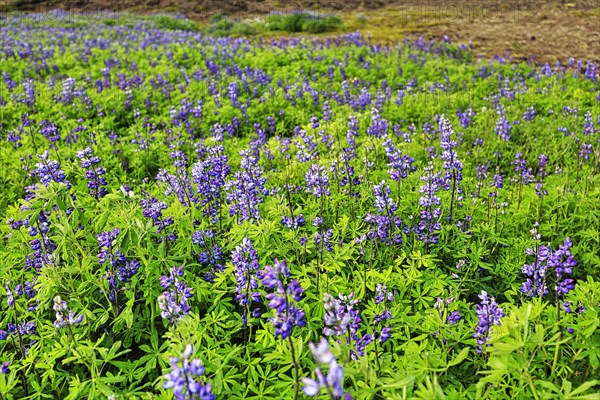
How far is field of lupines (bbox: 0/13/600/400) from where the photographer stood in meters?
2.31

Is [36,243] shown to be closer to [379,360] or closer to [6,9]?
[379,360]

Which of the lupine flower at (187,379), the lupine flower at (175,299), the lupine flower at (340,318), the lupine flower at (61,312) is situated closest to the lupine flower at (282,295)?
the lupine flower at (340,318)

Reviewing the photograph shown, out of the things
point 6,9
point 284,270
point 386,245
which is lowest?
point 386,245

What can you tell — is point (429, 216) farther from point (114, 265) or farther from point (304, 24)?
point (304, 24)

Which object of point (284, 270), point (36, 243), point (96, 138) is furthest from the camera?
point (96, 138)

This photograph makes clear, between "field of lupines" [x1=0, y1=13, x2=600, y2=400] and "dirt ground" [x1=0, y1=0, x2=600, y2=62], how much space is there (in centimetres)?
542

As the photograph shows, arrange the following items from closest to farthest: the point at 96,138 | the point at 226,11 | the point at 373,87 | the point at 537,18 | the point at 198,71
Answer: the point at 96,138 → the point at 373,87 → the point at 198,71 → the point at 537,18 → the point at 226,11

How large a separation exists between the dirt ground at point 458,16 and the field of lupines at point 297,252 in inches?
213

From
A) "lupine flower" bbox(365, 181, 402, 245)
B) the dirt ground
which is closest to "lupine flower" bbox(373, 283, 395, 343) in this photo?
"lupine flower" bbox(365, 181, 402, 245)

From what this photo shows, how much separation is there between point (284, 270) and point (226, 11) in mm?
22313

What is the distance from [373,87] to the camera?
8.50 meters

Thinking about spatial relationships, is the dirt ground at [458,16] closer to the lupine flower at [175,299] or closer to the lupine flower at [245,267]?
Answer: the lupine flower at [245,267]

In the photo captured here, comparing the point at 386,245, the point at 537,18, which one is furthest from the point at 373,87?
the point at 537,18

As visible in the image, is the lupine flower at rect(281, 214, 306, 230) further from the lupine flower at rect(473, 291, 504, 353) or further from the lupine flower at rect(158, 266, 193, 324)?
the lupine flower at rect(473, 291, 504, 353)
